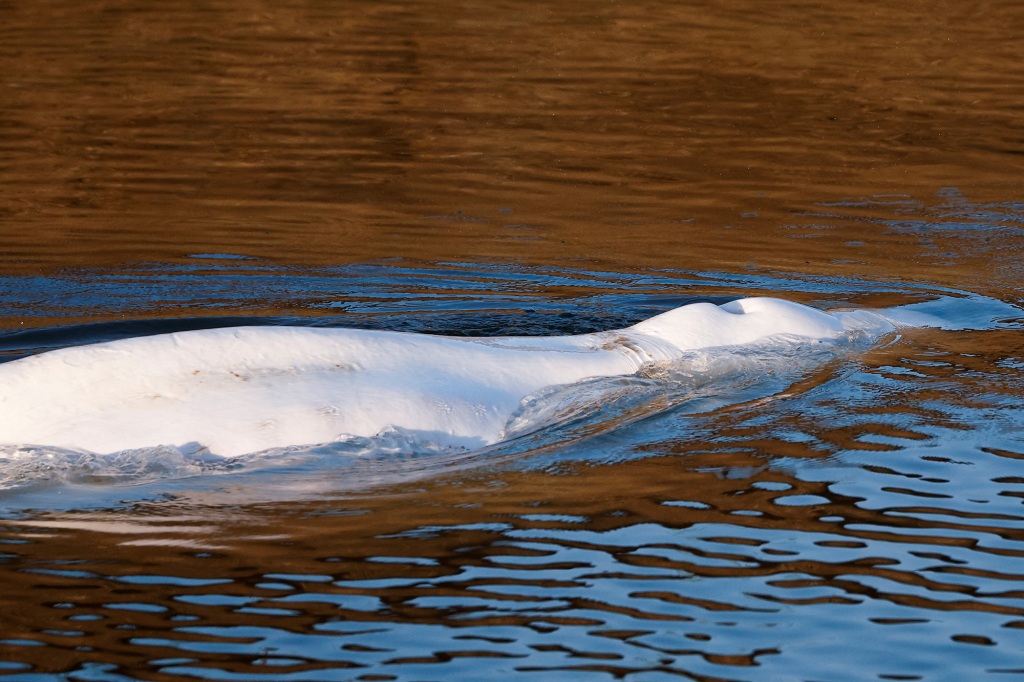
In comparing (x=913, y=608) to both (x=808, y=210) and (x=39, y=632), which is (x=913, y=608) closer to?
(x=39, y=632)

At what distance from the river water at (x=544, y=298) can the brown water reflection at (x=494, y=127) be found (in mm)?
71

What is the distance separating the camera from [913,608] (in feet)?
18.1

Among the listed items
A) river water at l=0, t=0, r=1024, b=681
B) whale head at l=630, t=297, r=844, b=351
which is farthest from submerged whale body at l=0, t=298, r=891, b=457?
whale head at l=630, t=297, r=844, b=351

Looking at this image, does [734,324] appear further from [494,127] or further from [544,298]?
[494,127]

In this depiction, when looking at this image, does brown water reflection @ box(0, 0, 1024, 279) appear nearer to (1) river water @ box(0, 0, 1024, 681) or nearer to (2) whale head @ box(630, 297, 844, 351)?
(1) river water @ box(0, 0, 1024, 681)

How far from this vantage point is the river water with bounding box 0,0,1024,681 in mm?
5324

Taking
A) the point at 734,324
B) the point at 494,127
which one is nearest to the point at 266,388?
the point at 734,324

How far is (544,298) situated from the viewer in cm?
1063

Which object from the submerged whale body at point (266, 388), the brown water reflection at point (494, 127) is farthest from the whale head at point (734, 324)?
the brown water reflection at point (494, 127)

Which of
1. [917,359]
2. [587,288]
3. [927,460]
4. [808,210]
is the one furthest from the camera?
[808,210]

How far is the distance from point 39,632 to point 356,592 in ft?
3.64

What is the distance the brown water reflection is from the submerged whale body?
4.33 metres

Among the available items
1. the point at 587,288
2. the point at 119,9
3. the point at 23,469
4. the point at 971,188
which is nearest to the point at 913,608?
the point at 23,469

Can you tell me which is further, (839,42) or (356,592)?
(839,42)
